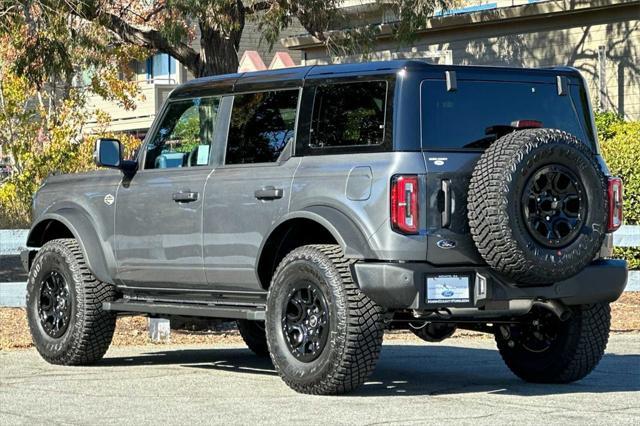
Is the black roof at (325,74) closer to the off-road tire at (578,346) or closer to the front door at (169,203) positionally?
the front door at (169,203)

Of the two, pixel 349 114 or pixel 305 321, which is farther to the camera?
pixel 349 114

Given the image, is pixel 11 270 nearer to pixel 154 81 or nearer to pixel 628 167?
pixel 628 167

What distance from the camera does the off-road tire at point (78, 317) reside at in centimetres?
1084

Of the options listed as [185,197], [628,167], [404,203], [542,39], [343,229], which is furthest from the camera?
[542,39]

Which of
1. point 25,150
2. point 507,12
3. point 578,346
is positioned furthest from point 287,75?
point 507,12

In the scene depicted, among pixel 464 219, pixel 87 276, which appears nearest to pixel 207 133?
pixel 87 276

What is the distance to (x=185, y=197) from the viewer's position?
10172mm

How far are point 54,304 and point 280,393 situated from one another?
281 cm

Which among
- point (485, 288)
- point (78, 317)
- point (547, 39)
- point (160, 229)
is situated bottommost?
point (78, 317)

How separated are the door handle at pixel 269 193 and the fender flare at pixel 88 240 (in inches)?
70.3

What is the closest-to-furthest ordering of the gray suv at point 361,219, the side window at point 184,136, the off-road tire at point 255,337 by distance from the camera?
1. the gray suv at point 361,219
2. the side window at point 184,136
3. the off-road tire at point 255,337

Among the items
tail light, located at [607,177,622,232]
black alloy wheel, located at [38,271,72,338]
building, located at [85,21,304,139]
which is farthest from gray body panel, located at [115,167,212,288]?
building, located at [85,21,304,139]

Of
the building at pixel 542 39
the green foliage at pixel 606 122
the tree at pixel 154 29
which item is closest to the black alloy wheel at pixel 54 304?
the tree at pixel 154 29

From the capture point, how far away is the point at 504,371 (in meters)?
10.8
